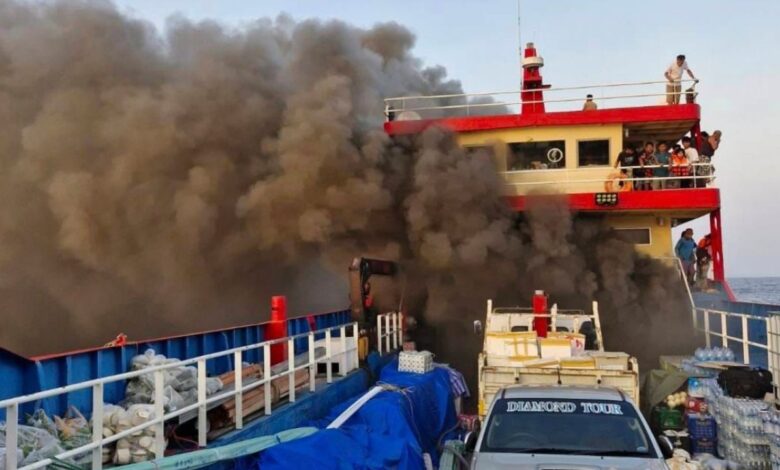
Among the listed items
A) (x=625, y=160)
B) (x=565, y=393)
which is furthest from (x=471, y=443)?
(x=625, y=160)

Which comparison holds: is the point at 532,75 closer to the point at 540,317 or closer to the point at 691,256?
the point at 691,256

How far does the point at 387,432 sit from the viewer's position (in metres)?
8.09

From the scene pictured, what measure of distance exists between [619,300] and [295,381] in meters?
9.07

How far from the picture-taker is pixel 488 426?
6160 mm

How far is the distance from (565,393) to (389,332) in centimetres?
831

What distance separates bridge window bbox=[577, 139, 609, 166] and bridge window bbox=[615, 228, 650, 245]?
1729mm

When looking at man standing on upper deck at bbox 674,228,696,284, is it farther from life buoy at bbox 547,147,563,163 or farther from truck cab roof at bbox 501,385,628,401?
truck cab roof at bbox 501,385,628,401

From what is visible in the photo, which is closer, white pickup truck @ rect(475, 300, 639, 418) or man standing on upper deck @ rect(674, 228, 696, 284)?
white pickup truck @ rect(475, 300, 639, 418)

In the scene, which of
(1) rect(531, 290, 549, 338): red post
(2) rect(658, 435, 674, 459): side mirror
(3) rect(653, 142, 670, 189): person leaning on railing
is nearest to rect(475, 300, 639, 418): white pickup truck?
(1) rect(531, 290, 549, 338): red post

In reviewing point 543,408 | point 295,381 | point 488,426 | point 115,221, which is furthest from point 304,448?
point 115,221

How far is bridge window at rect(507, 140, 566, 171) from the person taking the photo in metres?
17.1

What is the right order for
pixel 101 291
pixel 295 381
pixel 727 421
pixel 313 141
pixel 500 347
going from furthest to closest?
pixel 101 291
pixel 313 141
pixel 500 347
pixel 295 381
pixel 727 421

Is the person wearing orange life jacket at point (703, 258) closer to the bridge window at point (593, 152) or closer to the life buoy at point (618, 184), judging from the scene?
the life buoy at point (618, 184)

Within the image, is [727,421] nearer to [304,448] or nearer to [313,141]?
[304,448]
